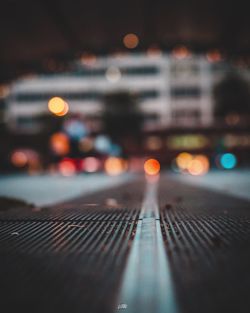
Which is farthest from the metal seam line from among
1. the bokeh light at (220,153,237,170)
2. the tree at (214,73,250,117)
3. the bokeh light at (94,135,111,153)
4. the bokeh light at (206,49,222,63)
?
the tree at (214,73,250,117)

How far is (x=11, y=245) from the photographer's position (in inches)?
132

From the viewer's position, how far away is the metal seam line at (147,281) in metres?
1.86

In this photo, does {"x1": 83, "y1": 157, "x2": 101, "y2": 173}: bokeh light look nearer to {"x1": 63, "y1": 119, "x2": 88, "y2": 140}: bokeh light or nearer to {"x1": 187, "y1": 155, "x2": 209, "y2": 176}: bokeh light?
{"x1": 63, "y1": 119, "x2": 88, "y2": 140}: bokeh light

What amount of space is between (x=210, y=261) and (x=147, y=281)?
26.7 inches

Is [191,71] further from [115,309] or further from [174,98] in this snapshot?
[115,309]

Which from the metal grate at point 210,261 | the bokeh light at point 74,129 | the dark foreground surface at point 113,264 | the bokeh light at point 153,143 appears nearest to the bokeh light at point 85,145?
the bokeh light at point 74,129

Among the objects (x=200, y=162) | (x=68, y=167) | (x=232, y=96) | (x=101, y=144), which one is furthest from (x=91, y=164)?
(x=232, y=96)

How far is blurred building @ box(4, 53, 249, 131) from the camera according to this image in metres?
57.7

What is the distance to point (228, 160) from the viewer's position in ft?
155

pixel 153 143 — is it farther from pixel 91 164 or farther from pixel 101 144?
pixel 91 164

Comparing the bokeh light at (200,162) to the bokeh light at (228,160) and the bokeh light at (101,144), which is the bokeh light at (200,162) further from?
the bokeh light at (101,144)

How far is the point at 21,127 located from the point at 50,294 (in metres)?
59.5

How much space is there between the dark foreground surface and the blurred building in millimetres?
53264

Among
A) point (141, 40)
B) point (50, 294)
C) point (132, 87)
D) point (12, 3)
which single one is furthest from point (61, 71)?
point (132, 87)
